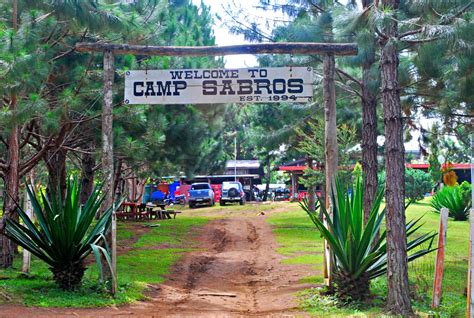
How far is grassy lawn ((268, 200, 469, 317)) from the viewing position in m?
8.72

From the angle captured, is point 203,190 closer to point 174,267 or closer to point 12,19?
point 174,267

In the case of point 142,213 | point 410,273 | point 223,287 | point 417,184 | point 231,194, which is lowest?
point 223,287

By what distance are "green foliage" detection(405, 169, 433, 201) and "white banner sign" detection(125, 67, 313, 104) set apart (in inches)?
979

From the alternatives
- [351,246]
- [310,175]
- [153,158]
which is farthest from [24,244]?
[310,175]

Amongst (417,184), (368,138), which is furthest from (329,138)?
(417,184)

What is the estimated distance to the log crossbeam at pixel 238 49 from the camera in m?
10.4

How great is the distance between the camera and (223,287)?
1177cm

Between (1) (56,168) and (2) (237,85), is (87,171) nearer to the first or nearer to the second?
(1) (56,168)

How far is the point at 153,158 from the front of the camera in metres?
20.8

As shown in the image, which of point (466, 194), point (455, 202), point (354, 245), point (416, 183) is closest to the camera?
point (354, 245)

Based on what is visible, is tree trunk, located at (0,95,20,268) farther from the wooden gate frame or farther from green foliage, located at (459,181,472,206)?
green foliage, located at (459,181,472,206)

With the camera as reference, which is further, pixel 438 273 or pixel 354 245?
pixel 354 245

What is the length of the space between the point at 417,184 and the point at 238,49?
27.4 m

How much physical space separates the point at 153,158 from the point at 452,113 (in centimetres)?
1051
